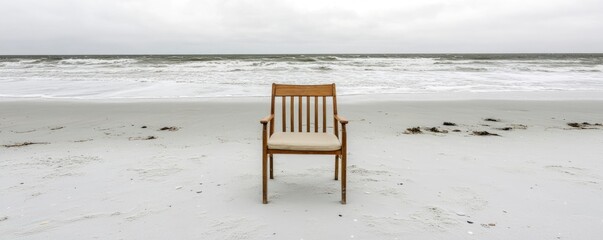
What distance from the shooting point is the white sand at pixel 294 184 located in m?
2.96

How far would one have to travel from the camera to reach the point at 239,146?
215 inches

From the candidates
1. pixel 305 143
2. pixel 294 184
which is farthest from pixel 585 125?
pixel 305 143

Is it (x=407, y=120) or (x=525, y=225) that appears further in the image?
(x=407, y=120)

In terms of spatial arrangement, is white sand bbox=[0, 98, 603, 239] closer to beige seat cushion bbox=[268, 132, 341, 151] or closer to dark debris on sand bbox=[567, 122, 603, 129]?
dark debris on sand bbox=[567, 122, 603, 129]

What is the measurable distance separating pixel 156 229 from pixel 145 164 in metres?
1.80

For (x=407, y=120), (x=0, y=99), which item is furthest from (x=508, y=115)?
(x=0, y=99)

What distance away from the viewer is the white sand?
296 cm

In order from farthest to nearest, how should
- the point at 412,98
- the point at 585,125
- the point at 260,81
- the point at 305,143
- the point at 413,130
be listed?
the point at 260,81, the point at 412,98, the point at 585,125, the point at 413,130, the point at 305,143

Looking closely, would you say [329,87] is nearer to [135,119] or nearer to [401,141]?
[401,141]

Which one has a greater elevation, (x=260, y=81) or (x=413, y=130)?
(x=260, y=81)

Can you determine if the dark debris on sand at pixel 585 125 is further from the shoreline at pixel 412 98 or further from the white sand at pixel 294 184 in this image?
the shoreline at pixel 412 98

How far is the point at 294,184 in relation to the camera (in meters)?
3.94

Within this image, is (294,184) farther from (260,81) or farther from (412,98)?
(260,81)

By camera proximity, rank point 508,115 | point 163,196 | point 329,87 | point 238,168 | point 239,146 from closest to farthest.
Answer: point 163,196, point 329,87, point 238,168, point 239,146, point 508,115
